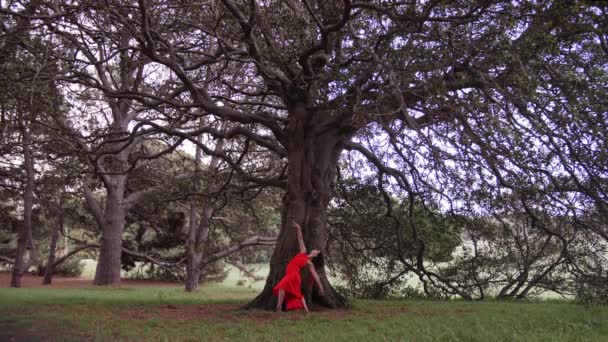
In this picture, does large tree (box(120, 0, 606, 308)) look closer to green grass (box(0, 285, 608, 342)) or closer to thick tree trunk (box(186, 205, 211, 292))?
green grass (box(0, 285, 608, 342))

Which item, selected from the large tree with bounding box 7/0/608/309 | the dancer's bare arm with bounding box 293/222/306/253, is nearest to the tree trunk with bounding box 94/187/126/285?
the large tree with bounding box 7/0/608/309

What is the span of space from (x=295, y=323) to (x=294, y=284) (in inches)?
68.2

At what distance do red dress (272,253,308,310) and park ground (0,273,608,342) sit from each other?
457 mm

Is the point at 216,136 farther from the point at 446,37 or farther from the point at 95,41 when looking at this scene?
the point at 446,37

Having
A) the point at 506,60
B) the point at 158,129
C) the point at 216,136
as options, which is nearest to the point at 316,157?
the point at 216,136

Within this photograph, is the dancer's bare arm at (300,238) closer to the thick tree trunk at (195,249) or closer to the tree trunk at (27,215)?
the tree trunk at (27,215)

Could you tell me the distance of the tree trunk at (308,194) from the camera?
1088 centimetres

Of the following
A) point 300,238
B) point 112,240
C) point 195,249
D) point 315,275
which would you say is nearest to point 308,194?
point 300,238

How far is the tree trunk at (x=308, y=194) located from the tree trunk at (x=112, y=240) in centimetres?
1090

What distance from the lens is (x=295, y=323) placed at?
841 cm

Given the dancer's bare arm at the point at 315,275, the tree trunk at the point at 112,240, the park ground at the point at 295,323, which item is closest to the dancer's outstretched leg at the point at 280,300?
the park ground at the point at 295,323

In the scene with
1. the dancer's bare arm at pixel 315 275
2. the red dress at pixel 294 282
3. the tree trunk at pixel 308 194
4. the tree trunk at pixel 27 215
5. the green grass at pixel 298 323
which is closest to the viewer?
the green grass at pixel 298 323

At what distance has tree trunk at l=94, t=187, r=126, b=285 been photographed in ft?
65.8

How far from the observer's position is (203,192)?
1545 cm
